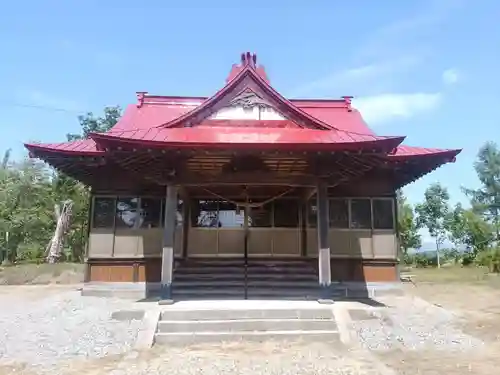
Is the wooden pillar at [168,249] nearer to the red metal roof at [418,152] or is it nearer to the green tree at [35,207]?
the red metal roof at [418,152]

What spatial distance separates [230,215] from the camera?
40.1 feet

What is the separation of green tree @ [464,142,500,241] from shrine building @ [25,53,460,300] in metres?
36.9

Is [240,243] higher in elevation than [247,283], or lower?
higher

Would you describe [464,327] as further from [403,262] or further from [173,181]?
[403,262]

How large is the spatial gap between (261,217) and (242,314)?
14.9ft

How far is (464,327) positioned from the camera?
8.24m

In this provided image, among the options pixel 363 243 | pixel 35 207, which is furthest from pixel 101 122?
pixel 363 243

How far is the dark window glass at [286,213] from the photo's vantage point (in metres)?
12.1

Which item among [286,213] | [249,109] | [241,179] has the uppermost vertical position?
[249,109]

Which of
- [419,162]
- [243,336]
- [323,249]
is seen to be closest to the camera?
[243,336]

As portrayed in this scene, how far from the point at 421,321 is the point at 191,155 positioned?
19.0 feet

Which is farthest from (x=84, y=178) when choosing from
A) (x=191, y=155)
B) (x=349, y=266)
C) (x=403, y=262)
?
(x=403, y=262)

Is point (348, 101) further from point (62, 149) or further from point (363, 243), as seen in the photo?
point (62, 149)

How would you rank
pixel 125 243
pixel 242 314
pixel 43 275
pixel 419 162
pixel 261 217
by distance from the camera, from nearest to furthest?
pixel 242 314 < pixel 419 162 < pixel 125 243 < pixel 261 217 < pixel 43 275
